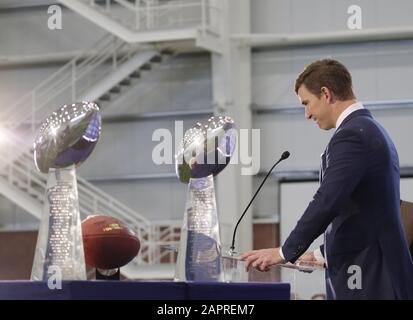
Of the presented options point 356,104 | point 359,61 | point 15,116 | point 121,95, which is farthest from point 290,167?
point 356,104

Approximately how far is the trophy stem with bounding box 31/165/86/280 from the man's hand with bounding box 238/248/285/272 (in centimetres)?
55

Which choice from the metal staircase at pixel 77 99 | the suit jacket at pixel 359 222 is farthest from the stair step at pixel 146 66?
the suit jacket at pixel 359 222

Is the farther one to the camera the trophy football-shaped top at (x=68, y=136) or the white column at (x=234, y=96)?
the white column at (x=234, y=96)

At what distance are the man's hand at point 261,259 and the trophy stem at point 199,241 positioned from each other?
0.33ft

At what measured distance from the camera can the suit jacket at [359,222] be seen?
3.37m

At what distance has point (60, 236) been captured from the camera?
319 cm

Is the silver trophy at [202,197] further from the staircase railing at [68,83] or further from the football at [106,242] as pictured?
the staircase railing at [68,83]

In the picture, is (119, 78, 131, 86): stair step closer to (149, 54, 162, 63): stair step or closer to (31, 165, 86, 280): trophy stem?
(149, 54, 162, 63): stair step

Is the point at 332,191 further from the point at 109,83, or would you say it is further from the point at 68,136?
the point at 109,83

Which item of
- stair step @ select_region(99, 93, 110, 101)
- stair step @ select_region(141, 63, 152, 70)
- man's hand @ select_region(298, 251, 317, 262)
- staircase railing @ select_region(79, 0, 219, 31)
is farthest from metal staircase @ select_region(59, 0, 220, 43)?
man's hand @ select_region(298, 251, 317, 262)

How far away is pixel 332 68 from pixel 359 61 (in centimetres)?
1163

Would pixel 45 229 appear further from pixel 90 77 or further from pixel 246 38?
pixel 90 77

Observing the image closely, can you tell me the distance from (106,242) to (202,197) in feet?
1.19

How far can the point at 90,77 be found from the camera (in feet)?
53.9
